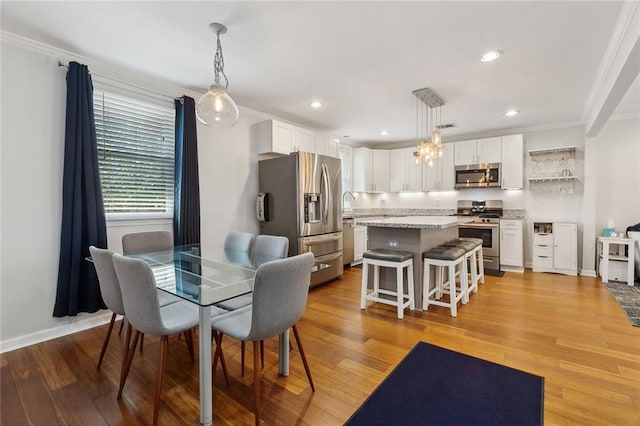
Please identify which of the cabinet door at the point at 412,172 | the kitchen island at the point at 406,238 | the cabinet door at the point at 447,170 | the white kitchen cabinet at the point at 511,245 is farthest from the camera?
the cabinet door at the point at 412,172

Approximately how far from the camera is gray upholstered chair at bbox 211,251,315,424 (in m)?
1.56

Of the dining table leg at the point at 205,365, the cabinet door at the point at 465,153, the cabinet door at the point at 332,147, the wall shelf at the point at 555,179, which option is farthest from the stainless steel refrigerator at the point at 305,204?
the wall shelf at the point at 555,179

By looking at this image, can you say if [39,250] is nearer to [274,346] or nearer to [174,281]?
[174,281]

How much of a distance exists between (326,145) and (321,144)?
145mm

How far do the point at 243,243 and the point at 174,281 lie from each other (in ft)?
3.40

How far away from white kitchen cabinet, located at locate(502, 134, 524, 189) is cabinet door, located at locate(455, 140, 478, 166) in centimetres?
48

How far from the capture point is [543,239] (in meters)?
4.97

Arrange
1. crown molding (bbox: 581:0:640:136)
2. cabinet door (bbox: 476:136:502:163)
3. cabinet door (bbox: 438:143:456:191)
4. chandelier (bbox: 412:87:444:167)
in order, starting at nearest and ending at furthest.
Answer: crown molding (bbox: 581:0:640:136) < chandelier (bbox: 412:87:444:167) < cabinet door (bbox: 476:136:502:163) < cabinet door (bbox: 438:143:456:191)

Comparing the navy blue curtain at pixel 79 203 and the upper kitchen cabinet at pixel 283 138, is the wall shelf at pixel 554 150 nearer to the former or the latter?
the upper kitchen cabinet at pixel 283 138

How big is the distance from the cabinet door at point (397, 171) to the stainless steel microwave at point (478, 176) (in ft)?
3.53

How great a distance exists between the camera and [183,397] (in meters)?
1.89

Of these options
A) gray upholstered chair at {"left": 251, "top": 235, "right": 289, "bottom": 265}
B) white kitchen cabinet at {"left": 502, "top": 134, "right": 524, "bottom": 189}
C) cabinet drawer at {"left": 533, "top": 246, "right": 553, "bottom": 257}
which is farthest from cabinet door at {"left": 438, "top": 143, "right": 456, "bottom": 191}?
gray upholstered chair at {"left": 251, "top": 235, "right": 289, "bottom": 265}

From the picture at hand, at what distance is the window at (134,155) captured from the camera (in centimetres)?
299

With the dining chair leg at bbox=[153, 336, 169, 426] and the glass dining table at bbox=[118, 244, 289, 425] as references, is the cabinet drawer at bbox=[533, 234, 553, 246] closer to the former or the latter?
the glass dining table at bbox=[118, 244, 289, 425]
